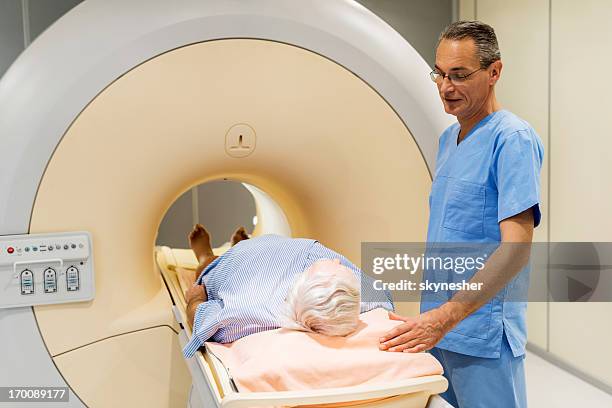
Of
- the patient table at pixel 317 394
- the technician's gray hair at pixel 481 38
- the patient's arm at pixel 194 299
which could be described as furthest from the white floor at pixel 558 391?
the technician's gray hair at pixel 481 38

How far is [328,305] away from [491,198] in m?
0.41

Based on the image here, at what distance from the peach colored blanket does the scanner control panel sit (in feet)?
2.05

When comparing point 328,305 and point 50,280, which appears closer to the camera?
point 328,305

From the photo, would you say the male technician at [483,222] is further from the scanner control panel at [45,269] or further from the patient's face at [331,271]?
the scanner control panel at [45,269]

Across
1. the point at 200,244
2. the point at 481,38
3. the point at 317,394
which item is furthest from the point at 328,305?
the point at 200,244

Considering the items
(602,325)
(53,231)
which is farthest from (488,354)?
(602,325)

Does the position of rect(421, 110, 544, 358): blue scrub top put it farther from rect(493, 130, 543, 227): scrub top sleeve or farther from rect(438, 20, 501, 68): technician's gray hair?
rect(438, 20, 501, 68): technician's gray hair

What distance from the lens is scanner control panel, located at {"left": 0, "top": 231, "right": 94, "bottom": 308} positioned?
176 cm

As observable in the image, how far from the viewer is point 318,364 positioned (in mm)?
1258

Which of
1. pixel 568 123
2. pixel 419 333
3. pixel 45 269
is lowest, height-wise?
pixel 419 333

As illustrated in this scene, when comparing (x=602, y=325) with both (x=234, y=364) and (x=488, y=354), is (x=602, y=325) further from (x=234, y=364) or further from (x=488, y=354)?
(x=234, y=364)

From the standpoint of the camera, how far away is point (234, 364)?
4.50ft

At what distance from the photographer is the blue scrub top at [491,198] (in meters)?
1.36

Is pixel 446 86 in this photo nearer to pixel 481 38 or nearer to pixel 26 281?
pixel 481 38
